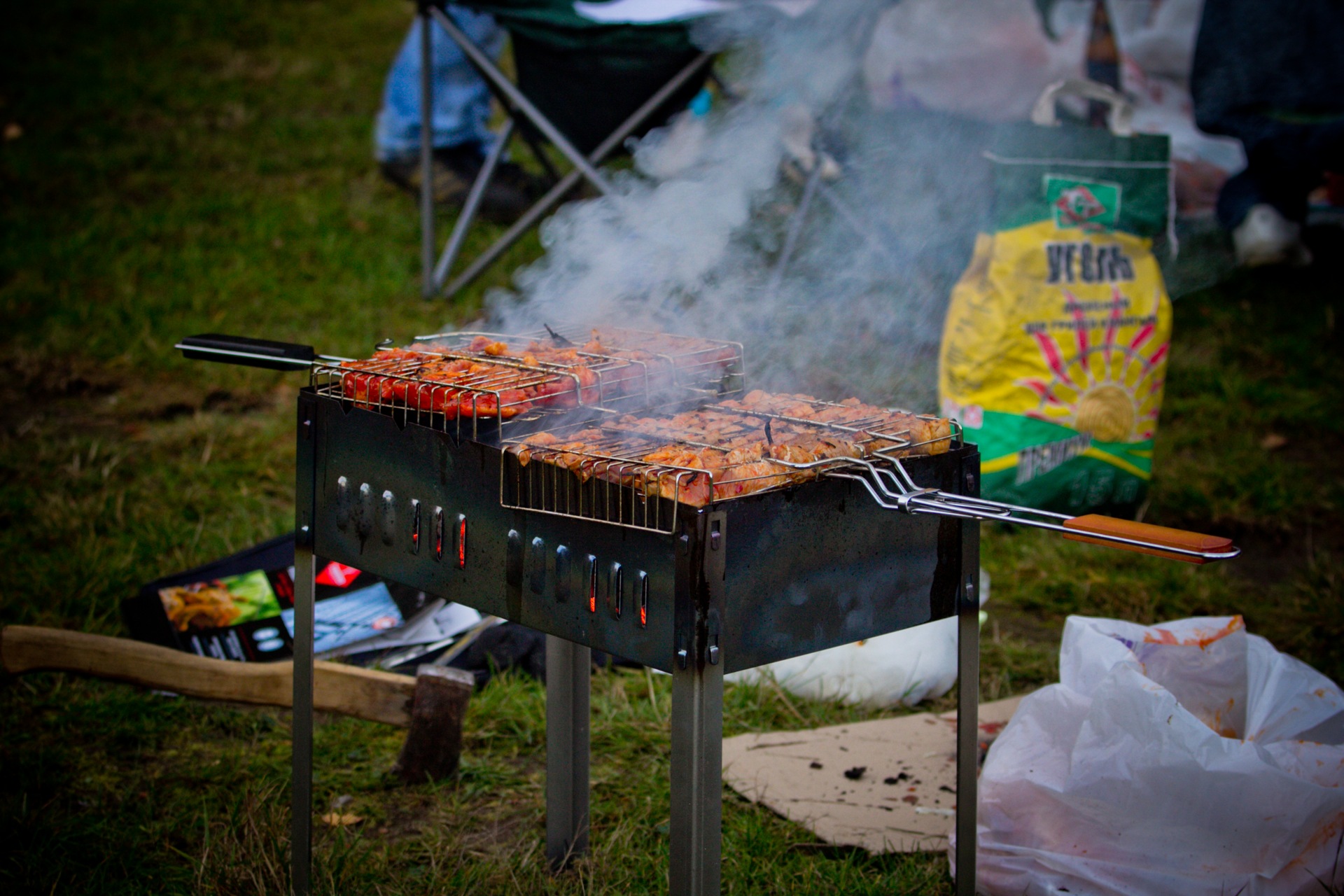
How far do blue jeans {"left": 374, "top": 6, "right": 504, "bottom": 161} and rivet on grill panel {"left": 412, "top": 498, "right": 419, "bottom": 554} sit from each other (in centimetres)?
452

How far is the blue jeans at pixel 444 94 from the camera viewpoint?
19.9ft

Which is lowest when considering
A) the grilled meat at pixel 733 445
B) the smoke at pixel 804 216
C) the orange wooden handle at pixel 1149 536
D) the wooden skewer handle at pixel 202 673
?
the wooden skewer handle at pixel 202 673

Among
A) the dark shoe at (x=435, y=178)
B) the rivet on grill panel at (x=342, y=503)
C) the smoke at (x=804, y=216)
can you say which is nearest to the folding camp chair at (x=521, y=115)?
the smoke at (x=804, y=216)

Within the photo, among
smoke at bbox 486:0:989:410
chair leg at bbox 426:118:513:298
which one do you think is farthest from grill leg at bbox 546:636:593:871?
chair leg at bbox 426:118:513:298

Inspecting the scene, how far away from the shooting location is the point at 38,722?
109 inches

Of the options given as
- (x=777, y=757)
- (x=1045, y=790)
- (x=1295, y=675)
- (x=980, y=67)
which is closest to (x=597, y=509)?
(x=1045, y=790)

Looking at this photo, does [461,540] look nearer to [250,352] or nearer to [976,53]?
[250,352]

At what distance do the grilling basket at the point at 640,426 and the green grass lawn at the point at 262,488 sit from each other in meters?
0.94

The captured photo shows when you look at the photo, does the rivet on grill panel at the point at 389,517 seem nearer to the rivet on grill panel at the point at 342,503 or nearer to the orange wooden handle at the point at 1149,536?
the rivet on grill panel at the point at 342,503

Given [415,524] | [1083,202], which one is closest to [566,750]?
[415,524]

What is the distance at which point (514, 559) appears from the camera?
1693mm

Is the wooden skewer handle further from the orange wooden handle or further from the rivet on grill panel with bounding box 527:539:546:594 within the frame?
the orange wooden handle

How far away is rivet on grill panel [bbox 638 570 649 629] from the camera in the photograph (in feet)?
5.02

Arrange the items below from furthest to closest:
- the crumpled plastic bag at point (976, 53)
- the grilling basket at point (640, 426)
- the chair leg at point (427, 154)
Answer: the crumpled plastic bag at point (976, 53) < the chair leg at point (427, 154) < the grilling basket at point (640, 426)
